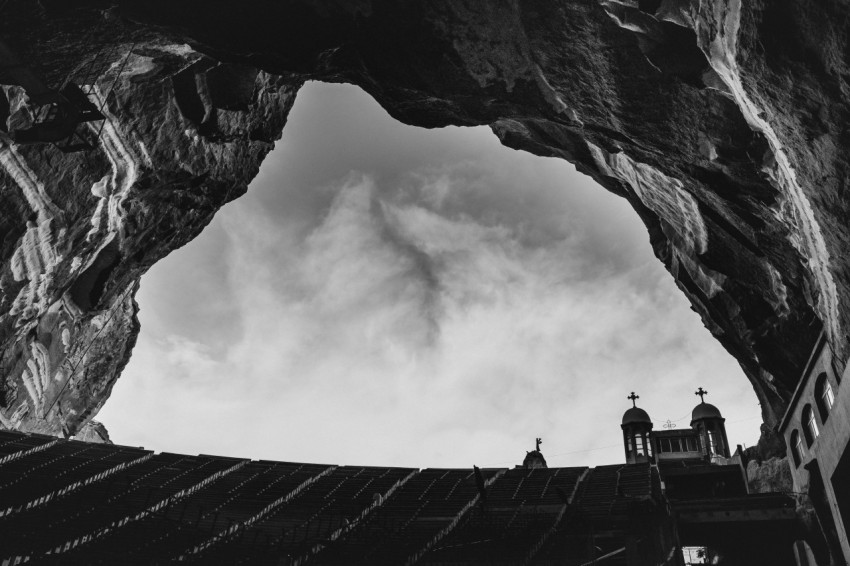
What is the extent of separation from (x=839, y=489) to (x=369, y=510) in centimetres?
1778

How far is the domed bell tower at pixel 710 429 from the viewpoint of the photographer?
4550cm

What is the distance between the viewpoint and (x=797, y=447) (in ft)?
85.0

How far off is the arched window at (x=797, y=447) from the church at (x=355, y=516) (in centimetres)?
201

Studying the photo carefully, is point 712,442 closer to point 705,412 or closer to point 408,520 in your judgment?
point 705,412

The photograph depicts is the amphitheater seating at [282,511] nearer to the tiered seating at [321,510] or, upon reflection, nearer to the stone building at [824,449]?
the tiered seating at [321,510]

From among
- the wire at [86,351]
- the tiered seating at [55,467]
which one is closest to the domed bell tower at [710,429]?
the tiered seating at [55,467]

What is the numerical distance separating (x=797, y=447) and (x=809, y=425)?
8.92ft

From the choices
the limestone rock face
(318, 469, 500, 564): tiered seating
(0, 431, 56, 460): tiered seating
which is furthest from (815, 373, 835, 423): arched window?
(0, 431, 56, 460): tiered seating

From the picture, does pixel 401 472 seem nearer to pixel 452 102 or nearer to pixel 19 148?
pixel 452 102

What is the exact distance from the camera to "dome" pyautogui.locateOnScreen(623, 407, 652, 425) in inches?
1877

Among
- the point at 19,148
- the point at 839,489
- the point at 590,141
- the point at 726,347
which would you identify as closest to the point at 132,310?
the point at 19,148

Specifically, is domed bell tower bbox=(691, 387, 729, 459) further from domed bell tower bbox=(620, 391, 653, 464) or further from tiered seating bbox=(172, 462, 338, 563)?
tiered seating bbox=(172, 462, 338, 563)

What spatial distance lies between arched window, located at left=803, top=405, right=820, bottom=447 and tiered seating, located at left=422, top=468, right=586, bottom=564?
987 centimetres

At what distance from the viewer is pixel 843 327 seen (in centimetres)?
1709
